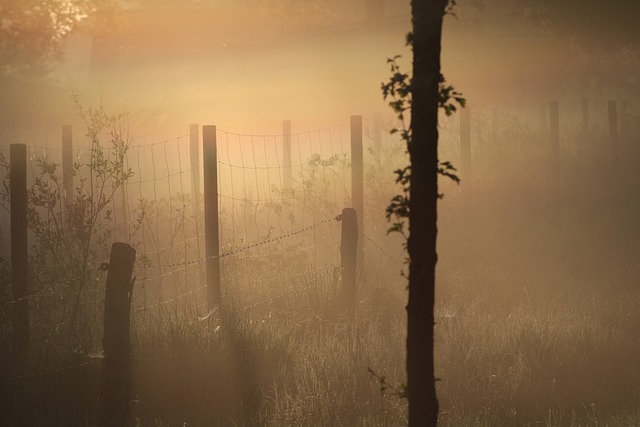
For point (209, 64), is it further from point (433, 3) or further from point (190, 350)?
point (433, 3)

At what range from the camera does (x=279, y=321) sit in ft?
25.8

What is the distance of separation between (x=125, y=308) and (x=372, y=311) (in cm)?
338

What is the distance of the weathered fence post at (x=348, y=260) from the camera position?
849 cm

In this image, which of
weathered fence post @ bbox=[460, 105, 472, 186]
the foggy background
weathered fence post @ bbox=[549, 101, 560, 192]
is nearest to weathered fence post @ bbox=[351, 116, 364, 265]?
the foggy background

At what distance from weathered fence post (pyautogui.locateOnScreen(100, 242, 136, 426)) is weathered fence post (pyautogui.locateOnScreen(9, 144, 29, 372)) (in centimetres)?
134

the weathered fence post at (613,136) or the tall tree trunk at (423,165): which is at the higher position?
the weathered fence post at (613,136)

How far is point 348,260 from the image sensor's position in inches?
340

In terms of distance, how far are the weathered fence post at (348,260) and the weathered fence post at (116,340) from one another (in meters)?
3.18

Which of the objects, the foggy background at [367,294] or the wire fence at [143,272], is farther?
the wire fence at [143,272]

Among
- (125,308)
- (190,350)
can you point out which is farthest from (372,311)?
(125,308)

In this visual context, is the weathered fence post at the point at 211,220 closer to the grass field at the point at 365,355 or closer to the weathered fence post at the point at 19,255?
the grass field at the point at 365,355

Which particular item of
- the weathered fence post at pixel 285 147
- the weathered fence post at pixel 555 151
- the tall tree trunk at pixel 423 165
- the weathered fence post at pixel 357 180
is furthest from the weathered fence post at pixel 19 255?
the weathered fence post at pixel 555 151

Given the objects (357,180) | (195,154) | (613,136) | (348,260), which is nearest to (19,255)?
(348,260)

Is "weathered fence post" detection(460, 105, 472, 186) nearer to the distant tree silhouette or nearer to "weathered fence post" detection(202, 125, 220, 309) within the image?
"weathered fence post" detection(202, 125, 220, 309)
